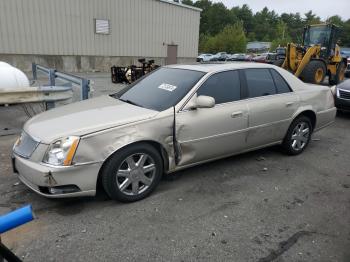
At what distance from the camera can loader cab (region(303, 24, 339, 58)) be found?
45.5ft

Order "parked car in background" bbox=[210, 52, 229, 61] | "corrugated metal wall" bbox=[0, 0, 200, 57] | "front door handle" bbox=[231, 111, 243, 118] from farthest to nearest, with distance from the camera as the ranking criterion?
1. "parked car in background" bbox=[210, 52, 229, 61]
2. "corrugated metal wall" bbox=[0, 0, 200, 57]
3. "front door handle" bbox=[231, 111, 243, 118]

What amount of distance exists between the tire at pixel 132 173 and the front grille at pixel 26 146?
76 centimetres

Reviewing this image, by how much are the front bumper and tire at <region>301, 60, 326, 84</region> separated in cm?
1153

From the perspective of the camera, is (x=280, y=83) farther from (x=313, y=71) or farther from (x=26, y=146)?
(x=313, y=71)

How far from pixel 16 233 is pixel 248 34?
11434 centimetres

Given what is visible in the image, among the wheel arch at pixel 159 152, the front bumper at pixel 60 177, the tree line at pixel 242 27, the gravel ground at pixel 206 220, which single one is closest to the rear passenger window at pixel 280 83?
the gravel ground at pixel 206 220

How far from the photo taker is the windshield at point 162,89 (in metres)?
3.95

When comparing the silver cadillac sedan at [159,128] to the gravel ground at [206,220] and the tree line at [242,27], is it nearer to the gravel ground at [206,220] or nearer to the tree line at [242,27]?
the gravel ground at [206,220]

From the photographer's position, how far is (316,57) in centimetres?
1362

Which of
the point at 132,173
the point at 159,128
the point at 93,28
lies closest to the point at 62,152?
the point at 132,173

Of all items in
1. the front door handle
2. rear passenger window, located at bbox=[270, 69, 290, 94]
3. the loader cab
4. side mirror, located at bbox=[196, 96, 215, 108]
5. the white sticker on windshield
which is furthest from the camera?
the loader cab

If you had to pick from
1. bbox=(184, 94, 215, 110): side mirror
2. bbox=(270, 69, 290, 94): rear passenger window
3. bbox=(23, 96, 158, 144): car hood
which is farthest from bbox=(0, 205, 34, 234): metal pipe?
bbox=(270, 69, 290, 94): rear passenger window

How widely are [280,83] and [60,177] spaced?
11.6ft

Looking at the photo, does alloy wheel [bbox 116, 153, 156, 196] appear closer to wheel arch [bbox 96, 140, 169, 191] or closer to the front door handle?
wheel arch [bbox 96, 140, 169, 191]
